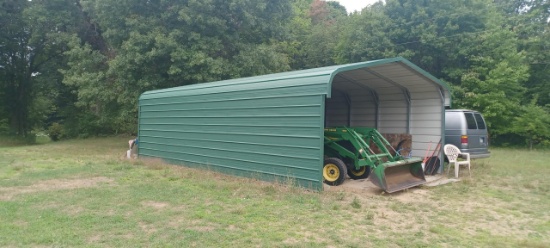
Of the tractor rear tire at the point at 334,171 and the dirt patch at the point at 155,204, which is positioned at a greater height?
the tractor rear tire at the point at 334,171

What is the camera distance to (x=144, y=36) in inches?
526

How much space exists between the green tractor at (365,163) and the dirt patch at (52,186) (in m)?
4.40

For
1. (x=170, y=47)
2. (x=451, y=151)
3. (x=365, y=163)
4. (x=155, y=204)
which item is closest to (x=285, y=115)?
(x=365, y=163)

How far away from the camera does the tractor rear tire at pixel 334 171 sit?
694cm

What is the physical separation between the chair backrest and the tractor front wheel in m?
2.05

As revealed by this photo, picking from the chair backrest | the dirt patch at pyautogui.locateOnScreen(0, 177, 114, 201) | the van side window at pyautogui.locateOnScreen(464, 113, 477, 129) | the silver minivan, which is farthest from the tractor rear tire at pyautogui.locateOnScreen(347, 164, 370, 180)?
the dirt patch at pyautogui.locateOnScreen(0, 177, 114, 201)

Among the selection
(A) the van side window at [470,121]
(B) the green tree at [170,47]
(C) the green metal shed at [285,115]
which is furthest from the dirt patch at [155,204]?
(B) the green tree at [170,47]

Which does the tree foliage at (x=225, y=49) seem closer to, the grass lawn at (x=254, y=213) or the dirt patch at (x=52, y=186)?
the dirt patch at (x=52, y=186)

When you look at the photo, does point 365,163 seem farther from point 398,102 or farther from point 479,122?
point 479,122

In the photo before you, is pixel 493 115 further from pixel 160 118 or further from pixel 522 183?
pixel 160 118

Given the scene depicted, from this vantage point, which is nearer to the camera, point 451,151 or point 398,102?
point 451,151

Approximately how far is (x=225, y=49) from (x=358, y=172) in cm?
931

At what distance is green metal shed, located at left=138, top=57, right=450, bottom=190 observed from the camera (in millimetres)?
6457

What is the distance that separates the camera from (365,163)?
680 centimetres
